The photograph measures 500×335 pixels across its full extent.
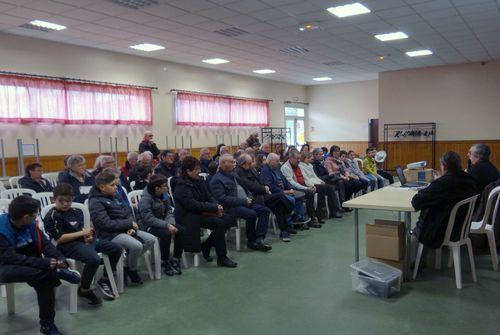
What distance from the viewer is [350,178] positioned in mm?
6875

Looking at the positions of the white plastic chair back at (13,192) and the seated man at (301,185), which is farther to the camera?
the seated man at (301,185)

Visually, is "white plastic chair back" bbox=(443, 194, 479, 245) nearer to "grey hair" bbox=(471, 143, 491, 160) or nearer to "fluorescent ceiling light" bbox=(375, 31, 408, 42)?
"grey hair" bbox=(471, 143, 491, 160)

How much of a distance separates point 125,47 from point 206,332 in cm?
667

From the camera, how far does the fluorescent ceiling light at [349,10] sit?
576 centimetres

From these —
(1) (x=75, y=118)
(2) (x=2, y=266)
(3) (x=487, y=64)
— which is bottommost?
(2) (x=2, y=266)

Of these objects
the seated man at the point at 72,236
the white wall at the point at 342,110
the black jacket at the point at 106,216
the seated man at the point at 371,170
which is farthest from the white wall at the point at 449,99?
the seated man at the point at 72,236

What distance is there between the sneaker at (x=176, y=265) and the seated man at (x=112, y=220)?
0.41 meters

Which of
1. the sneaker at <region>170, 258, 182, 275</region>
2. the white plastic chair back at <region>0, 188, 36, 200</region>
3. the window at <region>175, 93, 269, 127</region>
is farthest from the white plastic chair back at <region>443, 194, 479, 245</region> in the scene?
the window at <region>175, 93, 269, 127</region>

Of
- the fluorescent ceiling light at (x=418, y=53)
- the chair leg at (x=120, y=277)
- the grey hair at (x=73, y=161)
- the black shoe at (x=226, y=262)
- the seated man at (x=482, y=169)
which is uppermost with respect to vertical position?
the fluorescent ceiling light at (x=418, y=53)

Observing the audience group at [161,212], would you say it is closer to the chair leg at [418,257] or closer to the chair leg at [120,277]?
the chair leg at [120,277]

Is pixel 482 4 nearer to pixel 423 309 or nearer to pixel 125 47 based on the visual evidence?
pixel 423 309

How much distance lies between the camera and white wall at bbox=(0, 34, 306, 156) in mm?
6855

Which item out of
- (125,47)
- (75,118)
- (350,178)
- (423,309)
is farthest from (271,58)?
(423,309)

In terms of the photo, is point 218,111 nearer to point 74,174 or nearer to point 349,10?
point 349,10
